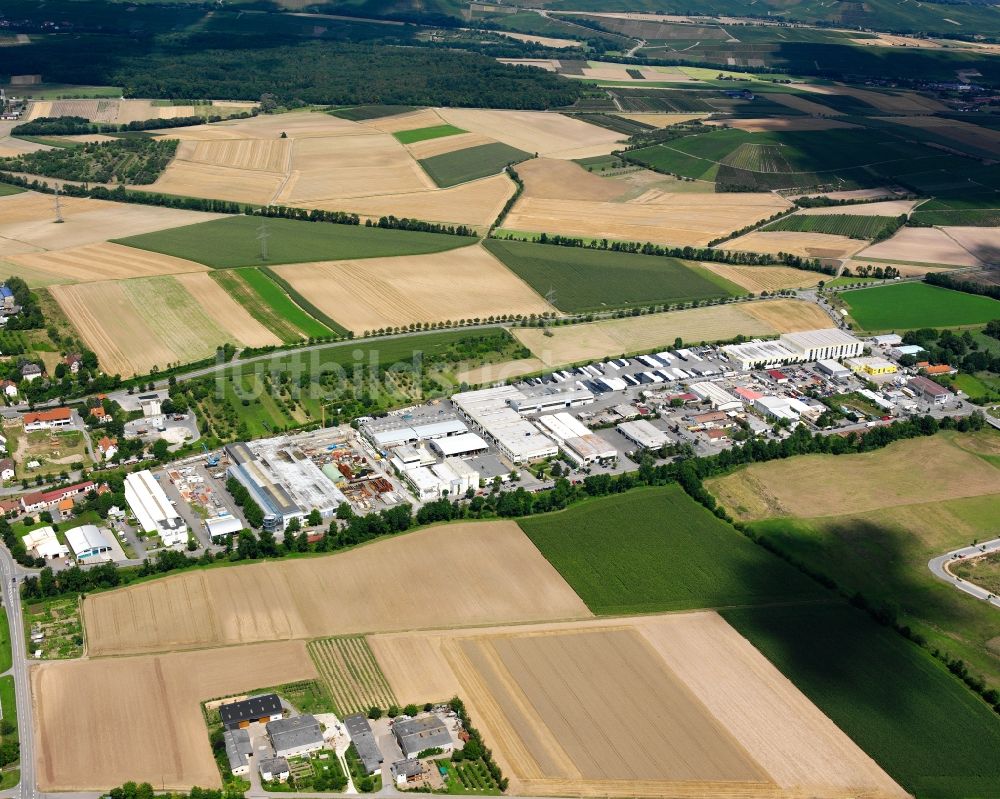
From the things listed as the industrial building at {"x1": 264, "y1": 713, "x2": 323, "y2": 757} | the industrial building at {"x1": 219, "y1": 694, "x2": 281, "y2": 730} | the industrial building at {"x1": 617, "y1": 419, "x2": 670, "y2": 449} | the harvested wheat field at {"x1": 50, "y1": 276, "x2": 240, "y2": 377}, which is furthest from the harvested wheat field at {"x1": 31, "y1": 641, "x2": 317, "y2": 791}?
the harvested wheat field at {"x1": 50, "y1": 276, "x2": 240, "y2": 377}

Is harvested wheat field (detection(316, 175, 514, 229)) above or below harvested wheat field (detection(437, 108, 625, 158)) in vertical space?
below

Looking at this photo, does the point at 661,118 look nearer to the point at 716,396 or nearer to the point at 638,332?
the point at 638,332

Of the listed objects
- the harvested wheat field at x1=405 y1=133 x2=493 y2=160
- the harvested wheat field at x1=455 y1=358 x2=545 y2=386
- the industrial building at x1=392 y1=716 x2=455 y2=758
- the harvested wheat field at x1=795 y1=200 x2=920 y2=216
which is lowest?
the industrial building at x1=392 y1=716 x2=455 y2=758

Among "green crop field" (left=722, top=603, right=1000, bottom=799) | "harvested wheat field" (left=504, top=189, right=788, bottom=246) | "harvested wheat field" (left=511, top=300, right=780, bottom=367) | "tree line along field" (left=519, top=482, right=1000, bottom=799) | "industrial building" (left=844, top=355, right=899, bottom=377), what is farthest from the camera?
"harvested wheat field" (left=504, top=189, right=788, bottom=246)

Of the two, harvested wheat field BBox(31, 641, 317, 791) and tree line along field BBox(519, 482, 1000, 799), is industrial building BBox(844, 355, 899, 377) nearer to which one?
tree line along field BBox(519, 482, 1000, 799)

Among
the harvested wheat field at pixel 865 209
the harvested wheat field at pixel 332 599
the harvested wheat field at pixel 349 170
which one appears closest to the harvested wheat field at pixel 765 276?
the harvested wheat field at pixel 865 209

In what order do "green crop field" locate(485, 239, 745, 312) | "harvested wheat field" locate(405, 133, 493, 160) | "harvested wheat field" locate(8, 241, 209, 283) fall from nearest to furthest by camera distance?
1. "harvested wheat field" locate(8, 241, 209, 283)
2. "green crop field" locate(485, 239, 745, 312)
3. "harvested wheat field" locate(405, 133, 493, 160)
